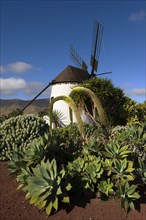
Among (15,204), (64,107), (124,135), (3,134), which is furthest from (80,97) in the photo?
(15,204)

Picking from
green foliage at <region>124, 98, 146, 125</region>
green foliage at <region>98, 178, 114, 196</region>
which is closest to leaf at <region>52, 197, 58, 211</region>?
green foliage at <region>98, 178, 114, 196</region>

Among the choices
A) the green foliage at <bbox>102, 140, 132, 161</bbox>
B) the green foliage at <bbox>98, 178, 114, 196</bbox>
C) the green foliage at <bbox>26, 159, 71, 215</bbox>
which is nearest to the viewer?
the green foliage at <bbox>26, 159, 71, 215</bbox>

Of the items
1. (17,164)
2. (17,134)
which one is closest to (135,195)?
(17,164)

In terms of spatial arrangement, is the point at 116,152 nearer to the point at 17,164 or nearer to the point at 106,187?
the point at 106,187

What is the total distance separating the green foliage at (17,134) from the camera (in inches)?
333

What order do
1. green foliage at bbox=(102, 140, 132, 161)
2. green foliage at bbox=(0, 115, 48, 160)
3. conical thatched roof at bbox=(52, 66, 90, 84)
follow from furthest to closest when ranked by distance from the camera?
1. conical thatched roof at bbox=(52, 66, 90, 84)
2. green foliage at bbox=(0, 115, 48, 160)
3. green foliage at bbox=(102, 140, 132, 161)

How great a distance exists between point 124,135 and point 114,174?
4.32ft

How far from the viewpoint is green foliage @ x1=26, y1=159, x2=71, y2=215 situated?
516 cm

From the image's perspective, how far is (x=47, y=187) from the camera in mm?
5129

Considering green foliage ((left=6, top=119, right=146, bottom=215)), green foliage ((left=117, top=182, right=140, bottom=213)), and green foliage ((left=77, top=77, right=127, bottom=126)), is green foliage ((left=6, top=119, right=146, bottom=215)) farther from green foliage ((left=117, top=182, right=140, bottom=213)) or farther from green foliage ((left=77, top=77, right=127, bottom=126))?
green foliage ((left=77, top=77, right=127, bottom=126))

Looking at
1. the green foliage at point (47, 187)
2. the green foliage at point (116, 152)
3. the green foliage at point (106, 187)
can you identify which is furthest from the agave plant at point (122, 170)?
the green foliage at point (47, 187)

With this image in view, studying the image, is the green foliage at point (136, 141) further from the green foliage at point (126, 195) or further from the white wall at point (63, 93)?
the white wall at point (63, 93)

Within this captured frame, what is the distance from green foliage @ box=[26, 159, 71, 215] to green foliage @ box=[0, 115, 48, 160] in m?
3.12

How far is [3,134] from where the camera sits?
8.73 meters
